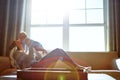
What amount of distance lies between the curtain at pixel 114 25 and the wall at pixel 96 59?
17 cm

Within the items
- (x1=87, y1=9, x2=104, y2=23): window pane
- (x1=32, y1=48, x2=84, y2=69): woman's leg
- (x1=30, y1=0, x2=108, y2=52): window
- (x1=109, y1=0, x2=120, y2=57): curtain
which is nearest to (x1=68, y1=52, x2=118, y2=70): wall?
(x1=109, y1=0, x2=120, y2=57): curtain

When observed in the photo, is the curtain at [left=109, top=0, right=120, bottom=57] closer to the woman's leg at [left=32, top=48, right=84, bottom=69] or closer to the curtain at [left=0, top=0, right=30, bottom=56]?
the curtain at [left=0, top=0, right=30, bottom=56]

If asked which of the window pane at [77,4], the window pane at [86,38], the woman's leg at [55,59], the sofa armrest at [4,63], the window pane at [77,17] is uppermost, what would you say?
the window pane at [77,4]

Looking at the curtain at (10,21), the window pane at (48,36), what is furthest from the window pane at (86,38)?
the curtain at (10,21)

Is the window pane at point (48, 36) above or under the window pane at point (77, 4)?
under

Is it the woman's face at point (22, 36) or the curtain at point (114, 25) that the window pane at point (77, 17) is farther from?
the woman's face at point (22, 36)

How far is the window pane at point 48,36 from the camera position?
14.7 feet

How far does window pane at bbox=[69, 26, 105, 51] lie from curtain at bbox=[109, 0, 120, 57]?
1.21ft

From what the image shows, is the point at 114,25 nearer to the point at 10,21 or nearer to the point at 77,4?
the point at 77,4

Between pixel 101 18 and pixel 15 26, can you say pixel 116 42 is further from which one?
pixel 15 26

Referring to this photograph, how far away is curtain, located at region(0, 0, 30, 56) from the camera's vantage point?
4219 mm

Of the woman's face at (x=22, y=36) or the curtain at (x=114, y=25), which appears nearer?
the woman's face at (x=22, y=36)

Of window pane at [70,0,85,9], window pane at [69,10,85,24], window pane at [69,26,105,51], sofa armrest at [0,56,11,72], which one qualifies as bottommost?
sofa armrest at [0,56,11,72]

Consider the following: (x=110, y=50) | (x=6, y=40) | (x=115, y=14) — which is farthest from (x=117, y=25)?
(x=6, y=40)
